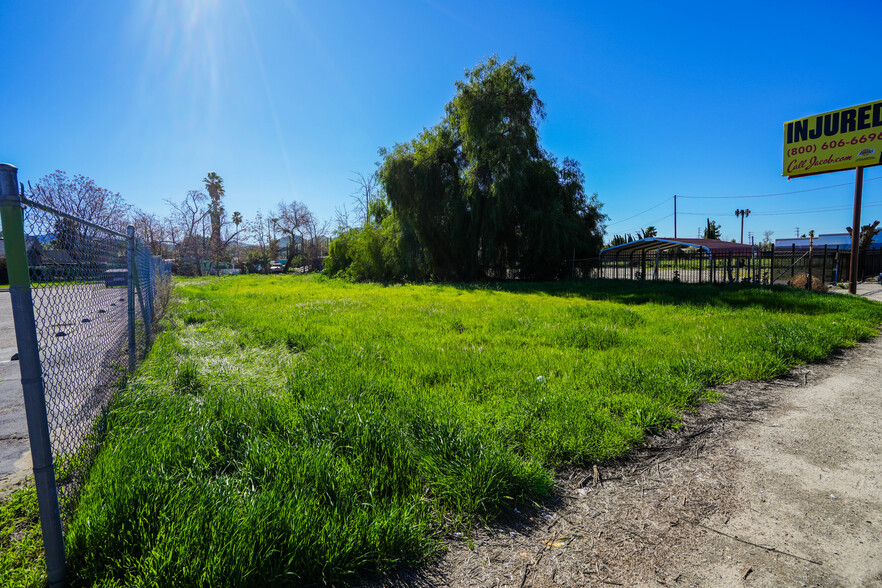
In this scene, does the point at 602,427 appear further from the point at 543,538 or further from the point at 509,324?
the point at 509,324

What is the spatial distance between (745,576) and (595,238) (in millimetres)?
19600

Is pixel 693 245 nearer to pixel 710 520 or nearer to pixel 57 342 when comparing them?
pixel 710 520

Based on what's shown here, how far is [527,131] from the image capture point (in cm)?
1883

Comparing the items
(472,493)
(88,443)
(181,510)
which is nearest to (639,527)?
(472,493)

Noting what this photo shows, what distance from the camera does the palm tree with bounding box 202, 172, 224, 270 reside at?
46.5m

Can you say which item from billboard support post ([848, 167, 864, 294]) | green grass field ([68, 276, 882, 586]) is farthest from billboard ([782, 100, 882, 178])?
green grass field ([68, 276, 882, 586])

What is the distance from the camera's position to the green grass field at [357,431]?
1.74 meters

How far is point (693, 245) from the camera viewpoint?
16.0 meters

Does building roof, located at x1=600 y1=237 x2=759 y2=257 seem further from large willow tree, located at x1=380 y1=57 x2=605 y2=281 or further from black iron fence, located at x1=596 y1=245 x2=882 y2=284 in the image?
large willow tree, located at x1=380 y1=57 x2=605 y2=281

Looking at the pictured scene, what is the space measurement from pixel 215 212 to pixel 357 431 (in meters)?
53.9

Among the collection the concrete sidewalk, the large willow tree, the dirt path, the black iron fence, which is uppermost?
the large willow tree

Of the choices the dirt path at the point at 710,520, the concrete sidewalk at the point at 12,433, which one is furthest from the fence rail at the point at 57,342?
the dirt path at the point at 710,520

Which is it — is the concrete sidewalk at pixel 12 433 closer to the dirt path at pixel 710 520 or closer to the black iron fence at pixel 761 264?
the dirt path at pixel 710 520

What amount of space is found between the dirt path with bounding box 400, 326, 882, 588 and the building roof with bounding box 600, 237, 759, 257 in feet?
47.1
